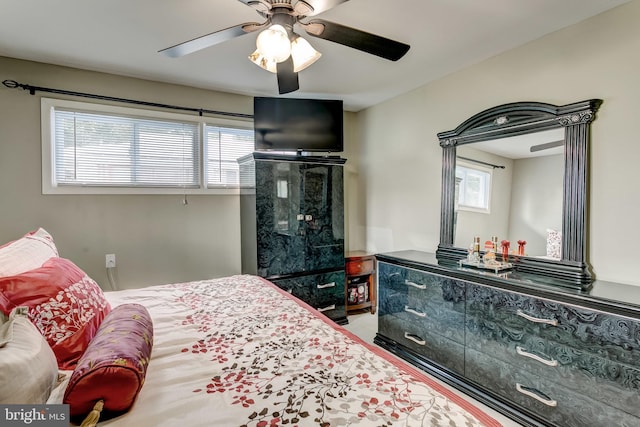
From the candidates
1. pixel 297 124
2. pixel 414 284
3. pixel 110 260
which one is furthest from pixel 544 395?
pixel 110 260

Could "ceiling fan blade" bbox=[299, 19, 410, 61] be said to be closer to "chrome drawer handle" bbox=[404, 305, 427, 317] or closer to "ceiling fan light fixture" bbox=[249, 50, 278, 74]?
"ceiling fan light fixture" bbox=[249, 50, 278, 74]

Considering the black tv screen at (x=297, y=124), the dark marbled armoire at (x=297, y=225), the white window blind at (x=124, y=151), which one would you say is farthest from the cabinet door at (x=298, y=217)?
the white window blind at (x=124, y=151)

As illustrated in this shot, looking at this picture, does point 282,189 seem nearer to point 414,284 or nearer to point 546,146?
point 414,284

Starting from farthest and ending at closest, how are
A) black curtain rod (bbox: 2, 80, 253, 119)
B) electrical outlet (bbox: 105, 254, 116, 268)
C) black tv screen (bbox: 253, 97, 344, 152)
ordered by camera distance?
black tv screen (bbox: 253, 97, 344, 152), electrical outlet (bbox: 105, 254, 116, 268), black curtain rod (bbox: 2, 80, 253, 119)

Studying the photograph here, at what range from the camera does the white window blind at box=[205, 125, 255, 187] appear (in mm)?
3320

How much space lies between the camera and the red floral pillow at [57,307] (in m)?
1.12

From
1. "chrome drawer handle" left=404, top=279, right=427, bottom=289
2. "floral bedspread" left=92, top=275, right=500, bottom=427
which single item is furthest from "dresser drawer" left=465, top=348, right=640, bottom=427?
"floral bedspread" left=92, top=275, right=500, bottom=427

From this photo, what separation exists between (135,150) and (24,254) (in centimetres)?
175

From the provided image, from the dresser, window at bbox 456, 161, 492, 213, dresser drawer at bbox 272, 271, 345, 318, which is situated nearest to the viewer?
the dresser

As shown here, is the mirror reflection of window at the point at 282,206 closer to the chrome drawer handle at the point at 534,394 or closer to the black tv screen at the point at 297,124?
the black tv screen at the point at 297,124

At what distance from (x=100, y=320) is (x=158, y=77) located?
2.40 m

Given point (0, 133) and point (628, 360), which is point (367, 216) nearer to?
point (628, 360)

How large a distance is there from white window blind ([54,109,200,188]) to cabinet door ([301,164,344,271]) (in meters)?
1.17

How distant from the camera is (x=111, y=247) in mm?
2869
